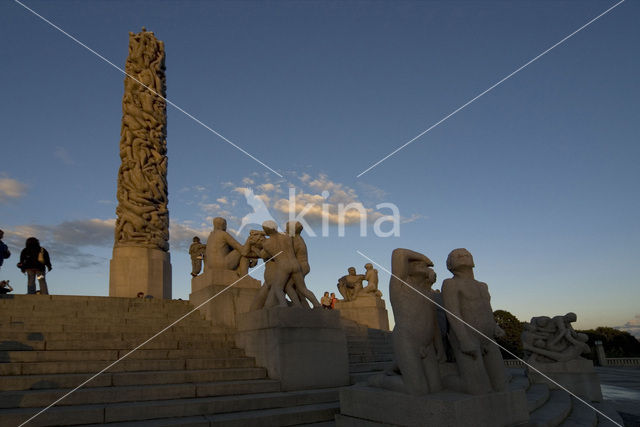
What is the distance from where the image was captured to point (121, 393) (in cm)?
538

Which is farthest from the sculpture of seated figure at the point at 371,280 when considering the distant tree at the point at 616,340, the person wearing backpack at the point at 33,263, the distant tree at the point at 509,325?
the distant tree at the point at 616,340

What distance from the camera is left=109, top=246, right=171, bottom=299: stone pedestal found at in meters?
16.2

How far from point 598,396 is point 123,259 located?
48.9 ft

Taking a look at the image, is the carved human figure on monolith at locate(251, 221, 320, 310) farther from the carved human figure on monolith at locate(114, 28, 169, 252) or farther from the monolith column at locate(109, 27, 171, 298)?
the carved human figure on monolith at locate(114, 28, 169, 252)

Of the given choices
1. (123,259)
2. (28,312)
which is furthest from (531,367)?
(123,259)

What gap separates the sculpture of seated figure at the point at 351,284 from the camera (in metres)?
18.1

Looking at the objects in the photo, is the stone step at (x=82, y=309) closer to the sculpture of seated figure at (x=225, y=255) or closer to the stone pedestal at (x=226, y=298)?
the stone pedestal at (x=226, y=298)

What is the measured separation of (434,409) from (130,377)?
13.2ft

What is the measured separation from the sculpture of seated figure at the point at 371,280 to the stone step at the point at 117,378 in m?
11.6

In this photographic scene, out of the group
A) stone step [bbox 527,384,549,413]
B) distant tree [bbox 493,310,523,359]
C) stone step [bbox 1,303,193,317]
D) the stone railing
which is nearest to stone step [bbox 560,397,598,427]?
stone step [bbox 527,384,549,413]

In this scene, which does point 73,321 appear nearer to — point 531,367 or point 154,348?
point 154,348

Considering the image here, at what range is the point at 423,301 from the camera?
4.78 m

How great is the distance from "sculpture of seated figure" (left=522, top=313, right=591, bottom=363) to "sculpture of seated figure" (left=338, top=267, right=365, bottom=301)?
9.01 m

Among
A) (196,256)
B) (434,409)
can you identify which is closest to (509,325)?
(196,256)
